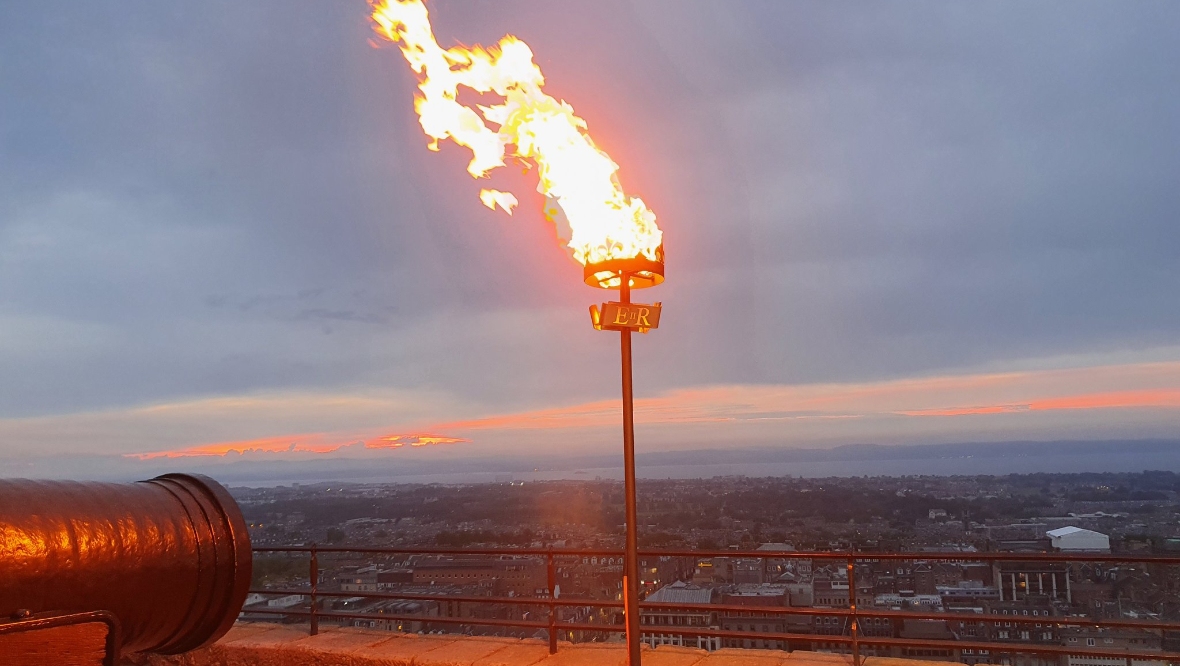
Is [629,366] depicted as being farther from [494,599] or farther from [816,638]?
[494,599]

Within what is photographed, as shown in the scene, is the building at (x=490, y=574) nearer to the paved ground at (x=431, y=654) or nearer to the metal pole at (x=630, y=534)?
the paved ground at (x=431, y=654)

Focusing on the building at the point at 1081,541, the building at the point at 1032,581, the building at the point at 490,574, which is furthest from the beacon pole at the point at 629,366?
the building at the point at 1081,541

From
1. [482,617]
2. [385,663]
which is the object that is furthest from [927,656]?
[385,663]

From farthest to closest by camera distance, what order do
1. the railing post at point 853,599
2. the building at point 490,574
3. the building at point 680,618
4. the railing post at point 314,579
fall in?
the railing post at point 314,579, the building at point 490,574, the building at point 680,618, the railing post at point 853,599

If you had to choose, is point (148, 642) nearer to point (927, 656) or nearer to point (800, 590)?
point (800, 590)

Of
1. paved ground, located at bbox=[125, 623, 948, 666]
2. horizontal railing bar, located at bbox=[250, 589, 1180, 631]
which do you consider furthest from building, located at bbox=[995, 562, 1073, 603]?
paved ground, located at bbox=[125, 623, 948, 666]

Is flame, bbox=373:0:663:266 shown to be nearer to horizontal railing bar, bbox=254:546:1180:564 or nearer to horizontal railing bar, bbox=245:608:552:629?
horizontal railing bar, bbox=254:546:1180:564

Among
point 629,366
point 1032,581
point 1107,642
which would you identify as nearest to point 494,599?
point 629,366
